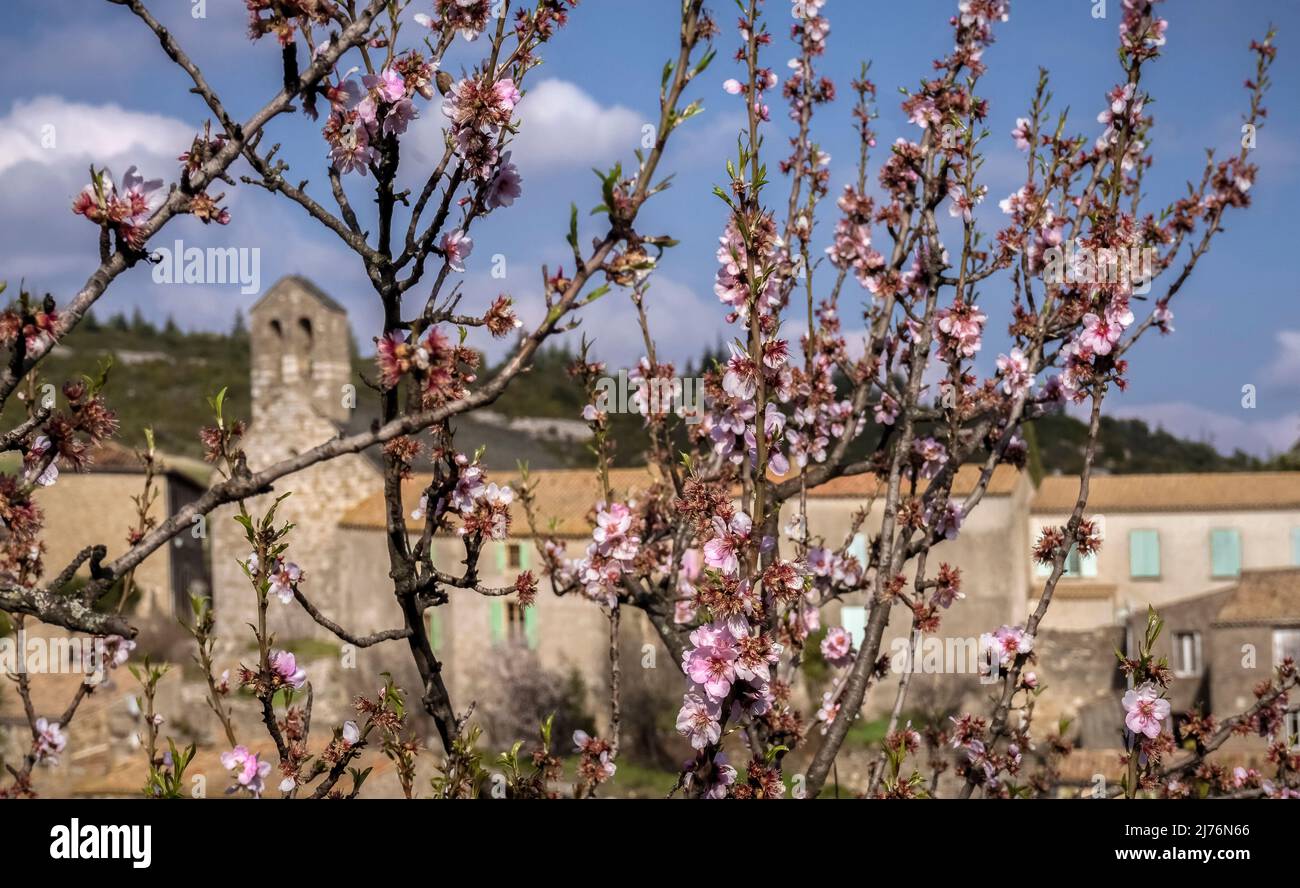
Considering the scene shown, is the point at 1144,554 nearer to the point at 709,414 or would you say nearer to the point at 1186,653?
the point at 1186,653

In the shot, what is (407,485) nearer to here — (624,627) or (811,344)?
(624,627)

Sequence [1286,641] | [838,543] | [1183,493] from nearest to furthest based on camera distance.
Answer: [1286,641], [838,543], [1183,493]

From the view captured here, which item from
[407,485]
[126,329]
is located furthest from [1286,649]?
[126,329]

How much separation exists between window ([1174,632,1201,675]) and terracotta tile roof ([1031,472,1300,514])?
513 cm

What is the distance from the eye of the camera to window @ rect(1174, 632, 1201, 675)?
105ft

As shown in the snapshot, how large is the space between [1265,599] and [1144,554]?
8627mm

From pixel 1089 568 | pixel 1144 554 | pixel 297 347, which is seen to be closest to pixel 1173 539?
pixel 1144 554

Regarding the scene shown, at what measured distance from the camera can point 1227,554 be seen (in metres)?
36.5

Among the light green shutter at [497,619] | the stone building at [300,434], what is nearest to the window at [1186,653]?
the light green shutter at [497,619]

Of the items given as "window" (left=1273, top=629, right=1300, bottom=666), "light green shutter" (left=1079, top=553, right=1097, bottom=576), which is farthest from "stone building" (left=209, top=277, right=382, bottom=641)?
"window" (left=1273, top=629, right=1300, bottom=666)

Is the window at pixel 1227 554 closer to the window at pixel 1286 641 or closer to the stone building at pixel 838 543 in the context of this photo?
the stone building at pixel 838 543

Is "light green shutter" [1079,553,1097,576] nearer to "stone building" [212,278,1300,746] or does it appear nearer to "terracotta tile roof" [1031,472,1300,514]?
"stone building" [212,278,1300,746]

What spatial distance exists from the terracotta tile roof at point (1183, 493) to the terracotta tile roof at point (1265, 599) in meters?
6.86
